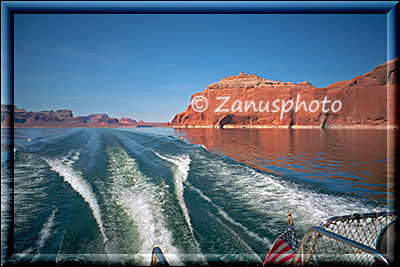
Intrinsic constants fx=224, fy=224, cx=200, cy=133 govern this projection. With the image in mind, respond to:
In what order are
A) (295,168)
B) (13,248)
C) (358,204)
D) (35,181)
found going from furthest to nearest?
(295,168), (35,181), (358,204), (13,248)

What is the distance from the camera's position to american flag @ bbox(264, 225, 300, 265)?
204 cm

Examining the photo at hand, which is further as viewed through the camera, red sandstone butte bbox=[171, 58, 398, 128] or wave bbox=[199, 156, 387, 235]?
red sandstone butte bbox=[171, 58, 398, 128]

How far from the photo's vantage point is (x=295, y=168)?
746 centimetres

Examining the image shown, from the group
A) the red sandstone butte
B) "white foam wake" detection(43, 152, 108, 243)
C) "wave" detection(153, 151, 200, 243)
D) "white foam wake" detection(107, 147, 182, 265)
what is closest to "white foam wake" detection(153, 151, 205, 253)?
"wave" detection(153, 151, 200, 243)

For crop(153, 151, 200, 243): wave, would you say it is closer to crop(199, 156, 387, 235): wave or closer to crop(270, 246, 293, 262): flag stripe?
crop(199, 156, 387, 235): wave

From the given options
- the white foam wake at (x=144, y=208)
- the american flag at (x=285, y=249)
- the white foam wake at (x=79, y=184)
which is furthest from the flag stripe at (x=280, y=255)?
the white foam wake at (x=79, y=184)

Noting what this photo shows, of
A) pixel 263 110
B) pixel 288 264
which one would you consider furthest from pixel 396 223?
pixel 263 110

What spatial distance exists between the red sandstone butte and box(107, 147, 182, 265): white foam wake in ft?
73.5

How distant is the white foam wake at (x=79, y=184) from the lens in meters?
3.73

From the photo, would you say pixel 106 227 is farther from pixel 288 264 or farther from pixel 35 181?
Result: pixel 35 181

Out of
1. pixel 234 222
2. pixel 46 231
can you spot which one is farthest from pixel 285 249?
pixel 46 231

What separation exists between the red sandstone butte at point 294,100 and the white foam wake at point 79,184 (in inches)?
864

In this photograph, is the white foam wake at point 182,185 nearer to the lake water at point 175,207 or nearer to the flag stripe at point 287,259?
the lake water at point 175,207

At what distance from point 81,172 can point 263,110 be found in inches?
2218
